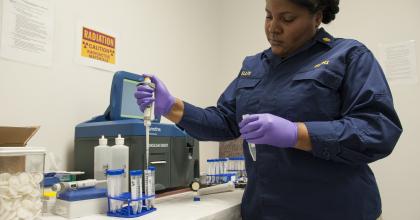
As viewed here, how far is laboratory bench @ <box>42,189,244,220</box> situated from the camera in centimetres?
96

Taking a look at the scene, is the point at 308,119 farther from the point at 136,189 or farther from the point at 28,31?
the point at 28,31

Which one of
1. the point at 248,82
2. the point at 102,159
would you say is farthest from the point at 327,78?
the point at 102,159

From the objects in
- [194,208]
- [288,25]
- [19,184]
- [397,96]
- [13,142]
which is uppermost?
[288,25]

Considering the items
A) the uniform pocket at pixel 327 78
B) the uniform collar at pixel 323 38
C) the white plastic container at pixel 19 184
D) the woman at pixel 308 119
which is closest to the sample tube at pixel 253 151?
the woman at pixel 308 119

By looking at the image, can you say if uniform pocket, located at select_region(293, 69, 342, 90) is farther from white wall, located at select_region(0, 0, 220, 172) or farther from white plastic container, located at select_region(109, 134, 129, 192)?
white wall, located at select_region(0, 0, 220, 172)

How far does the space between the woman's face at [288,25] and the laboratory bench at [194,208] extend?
1.81 feet

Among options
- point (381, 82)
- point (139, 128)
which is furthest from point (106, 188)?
point (381, 82)

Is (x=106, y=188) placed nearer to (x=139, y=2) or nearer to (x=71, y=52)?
(x=71, y=52)

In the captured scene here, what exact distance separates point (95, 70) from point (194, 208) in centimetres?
76

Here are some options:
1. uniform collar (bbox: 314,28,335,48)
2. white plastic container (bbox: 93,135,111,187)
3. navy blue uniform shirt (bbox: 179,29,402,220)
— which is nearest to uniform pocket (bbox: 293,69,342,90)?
navy blue uniform shirt (bbox: 179,29,402,220)

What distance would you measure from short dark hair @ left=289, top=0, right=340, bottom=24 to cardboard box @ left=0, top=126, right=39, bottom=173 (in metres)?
0.86

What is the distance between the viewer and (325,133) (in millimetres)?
868

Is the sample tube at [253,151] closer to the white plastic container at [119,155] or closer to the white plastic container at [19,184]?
the white plastic container at [119,155]

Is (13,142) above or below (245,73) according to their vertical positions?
below
